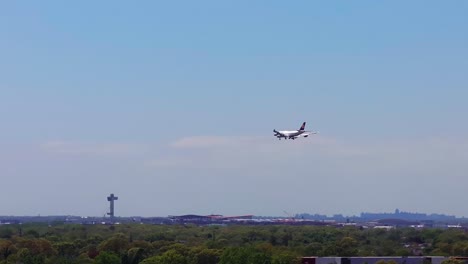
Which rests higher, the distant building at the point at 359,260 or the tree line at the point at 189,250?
the tree line at the point at 189,250

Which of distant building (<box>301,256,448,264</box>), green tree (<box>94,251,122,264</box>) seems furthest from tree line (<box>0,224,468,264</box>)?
distant building (<box>301,256,448,264</box>)

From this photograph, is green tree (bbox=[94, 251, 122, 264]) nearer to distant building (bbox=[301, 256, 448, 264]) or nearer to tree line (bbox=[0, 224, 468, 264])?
tree line (bbox=[0, 224, 468, 264])

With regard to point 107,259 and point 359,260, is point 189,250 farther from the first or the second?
point 359,260

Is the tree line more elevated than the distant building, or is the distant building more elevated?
the tree line

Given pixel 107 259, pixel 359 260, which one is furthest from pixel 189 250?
pixel 359 260

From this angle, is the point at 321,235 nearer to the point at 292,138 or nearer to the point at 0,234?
the point at 0,234

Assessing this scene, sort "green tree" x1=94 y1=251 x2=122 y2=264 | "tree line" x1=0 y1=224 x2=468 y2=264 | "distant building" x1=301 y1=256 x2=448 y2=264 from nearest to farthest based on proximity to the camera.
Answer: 1. "tree line" x1=0 y1=224 x2=468 y2=264
2. "green tree" x1=94 y1=251 x2=122 y2=264
3. "distant building" x1=301 y1=256 x2=448 y2=264

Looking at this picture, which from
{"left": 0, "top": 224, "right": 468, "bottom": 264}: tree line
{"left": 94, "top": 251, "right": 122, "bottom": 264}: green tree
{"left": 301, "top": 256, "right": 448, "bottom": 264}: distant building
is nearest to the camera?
{"left": 0, "top": 224, "right": 468, "bottom": 264}: tree line

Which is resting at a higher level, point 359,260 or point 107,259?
point 107,259

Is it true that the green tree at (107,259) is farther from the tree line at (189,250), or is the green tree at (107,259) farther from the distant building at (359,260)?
the distant building at (359,260)

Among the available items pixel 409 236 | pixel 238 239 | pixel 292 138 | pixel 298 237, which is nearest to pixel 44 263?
pixel 292 138

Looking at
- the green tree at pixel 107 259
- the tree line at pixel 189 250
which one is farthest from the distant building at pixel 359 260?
the green tree at pixel 107 259
